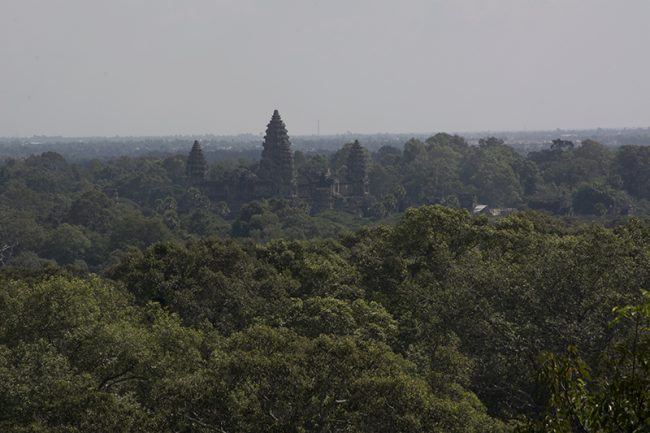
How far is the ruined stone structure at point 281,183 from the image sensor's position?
9275cm

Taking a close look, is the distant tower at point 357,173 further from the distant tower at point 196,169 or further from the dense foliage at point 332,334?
the dense foliage at point 332,334

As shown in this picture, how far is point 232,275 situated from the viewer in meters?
26.5

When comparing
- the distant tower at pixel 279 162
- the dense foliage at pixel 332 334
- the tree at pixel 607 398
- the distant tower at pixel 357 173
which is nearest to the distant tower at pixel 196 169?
the distant tower at pixel 279 162

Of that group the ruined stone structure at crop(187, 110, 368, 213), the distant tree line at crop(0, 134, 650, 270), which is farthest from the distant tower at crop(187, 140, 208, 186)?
the distant tree line at crop(0, 134, 650, 270)

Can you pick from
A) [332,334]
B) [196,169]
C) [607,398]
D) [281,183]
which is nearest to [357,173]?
[281,183]

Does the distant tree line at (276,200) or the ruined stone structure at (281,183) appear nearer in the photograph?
the distant tree line at (276,200)

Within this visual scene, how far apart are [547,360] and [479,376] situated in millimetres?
12600

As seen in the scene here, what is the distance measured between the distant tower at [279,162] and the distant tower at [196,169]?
837 centimetres

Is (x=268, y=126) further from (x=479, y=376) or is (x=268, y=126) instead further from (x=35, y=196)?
(x=479, y=376)

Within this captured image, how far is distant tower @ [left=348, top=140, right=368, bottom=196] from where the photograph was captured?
97750mm

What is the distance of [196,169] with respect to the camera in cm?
9819

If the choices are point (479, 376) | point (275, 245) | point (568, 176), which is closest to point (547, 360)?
point (479, 376)

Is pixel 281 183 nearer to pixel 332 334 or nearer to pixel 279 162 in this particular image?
pixel 279 162

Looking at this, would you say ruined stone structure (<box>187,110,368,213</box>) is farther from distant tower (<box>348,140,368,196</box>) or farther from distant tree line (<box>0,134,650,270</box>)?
distant tree line (<box>0,134,650,270</box>)
